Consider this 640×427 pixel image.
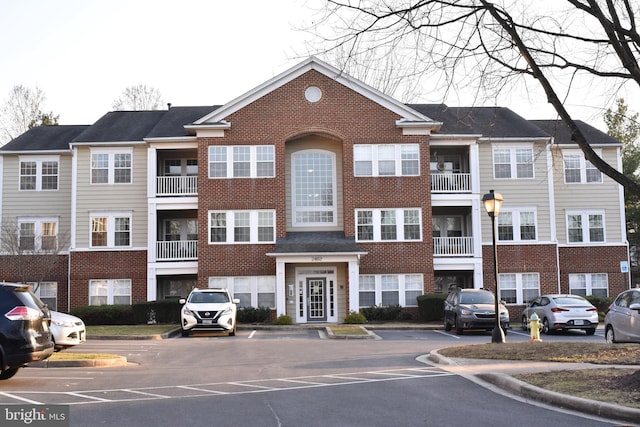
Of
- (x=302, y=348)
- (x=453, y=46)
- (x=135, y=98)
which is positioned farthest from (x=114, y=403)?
(x=135, y=98)

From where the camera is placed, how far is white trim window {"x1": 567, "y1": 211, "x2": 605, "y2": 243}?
34812mm

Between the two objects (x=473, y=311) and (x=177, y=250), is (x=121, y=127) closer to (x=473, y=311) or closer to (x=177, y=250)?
(x=177, y=250)

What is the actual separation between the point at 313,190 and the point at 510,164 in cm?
987

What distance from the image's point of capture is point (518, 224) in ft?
110

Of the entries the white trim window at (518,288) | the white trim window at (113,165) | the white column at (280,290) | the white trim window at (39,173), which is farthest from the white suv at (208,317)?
the white trim window at (518,288)

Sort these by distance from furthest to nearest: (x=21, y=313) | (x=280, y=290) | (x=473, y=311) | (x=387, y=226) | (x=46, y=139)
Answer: (x=46, y=139)
(x=387, y=226)
(x=280, y=290)
(x=473, y=311)
(x=21, y=313)

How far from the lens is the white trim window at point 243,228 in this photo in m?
31.6

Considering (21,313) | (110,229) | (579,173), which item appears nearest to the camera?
(21,313)

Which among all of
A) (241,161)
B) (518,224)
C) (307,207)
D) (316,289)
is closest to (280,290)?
(316,289)

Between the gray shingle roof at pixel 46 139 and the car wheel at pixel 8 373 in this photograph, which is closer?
the car wheel at pixel 8 373

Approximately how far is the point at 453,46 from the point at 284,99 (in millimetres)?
21736

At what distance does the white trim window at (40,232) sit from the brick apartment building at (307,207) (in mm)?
84

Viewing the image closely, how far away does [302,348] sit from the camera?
61.0 feet

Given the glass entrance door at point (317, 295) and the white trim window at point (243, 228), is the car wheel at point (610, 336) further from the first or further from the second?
the white trim window at point (243, 228)
